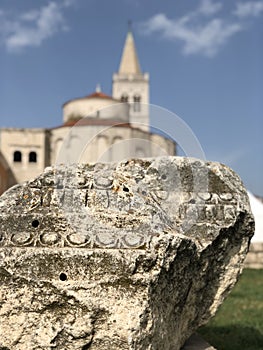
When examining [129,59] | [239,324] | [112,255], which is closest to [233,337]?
[239,324]

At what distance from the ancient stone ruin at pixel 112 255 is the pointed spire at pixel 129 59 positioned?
55.8 metres

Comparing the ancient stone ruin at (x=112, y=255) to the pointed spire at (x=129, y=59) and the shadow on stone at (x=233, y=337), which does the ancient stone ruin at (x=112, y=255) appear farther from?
the pointed spire at (x=129, y=59)

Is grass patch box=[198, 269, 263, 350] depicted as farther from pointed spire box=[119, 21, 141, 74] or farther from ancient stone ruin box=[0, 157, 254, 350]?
pointed spire box=[119, 21, 141, 74]

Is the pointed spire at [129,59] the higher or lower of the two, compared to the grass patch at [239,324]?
higher

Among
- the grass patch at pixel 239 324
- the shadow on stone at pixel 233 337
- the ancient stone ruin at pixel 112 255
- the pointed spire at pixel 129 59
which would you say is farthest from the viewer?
the pointed spire at pixel 129 59

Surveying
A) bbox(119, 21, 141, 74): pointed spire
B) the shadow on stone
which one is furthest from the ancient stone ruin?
bbox(119, 21, 141, 74): pointed spire

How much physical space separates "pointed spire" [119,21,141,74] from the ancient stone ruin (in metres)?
55.8

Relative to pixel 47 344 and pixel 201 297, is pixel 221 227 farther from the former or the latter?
pixel 47 344

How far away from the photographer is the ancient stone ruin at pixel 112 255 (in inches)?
108

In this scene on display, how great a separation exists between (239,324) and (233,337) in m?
0.77

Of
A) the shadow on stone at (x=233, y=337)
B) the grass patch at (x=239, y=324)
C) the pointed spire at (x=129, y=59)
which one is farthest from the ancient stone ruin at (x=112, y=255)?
the pointed spire at (x=129, y=59)

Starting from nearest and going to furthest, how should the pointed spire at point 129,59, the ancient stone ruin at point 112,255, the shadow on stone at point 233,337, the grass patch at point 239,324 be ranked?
the ancient stone ruin at point 112,255
the shadow on stone at point 233,337
the grass patch at point 239,324
the pointed spire at point 129,59

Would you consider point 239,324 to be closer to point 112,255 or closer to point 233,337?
point 233,337

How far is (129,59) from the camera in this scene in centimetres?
5931
